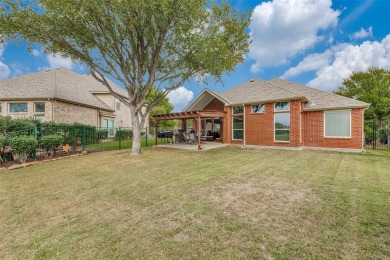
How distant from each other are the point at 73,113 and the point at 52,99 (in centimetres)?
243

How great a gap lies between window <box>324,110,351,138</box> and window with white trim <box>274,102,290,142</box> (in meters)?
2.32

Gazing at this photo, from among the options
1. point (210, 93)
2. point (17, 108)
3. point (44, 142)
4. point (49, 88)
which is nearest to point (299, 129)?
point (210, 93)

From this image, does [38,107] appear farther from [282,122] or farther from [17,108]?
[282,122]

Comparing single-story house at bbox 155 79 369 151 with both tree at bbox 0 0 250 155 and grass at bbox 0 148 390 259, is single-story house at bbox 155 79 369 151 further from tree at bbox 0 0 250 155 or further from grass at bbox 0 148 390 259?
grass at bbox 0 148 390 259

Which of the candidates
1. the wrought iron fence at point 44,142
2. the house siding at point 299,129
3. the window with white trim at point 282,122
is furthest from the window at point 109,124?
the window with white trim at point 282,122

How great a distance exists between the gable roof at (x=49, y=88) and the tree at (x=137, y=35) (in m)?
7.03

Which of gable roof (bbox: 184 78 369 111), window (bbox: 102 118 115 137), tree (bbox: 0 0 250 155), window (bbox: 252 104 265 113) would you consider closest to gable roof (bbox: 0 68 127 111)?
window (bbox: 102 118 115 137)

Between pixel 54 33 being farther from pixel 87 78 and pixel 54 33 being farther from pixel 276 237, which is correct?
pixel 87 78

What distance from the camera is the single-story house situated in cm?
1208

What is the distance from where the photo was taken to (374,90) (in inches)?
987

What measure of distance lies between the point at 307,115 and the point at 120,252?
46.5 feet

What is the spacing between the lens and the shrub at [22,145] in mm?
8578

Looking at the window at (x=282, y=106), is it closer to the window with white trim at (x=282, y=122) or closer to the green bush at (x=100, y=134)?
the window with white trim at (x=282, y=122)

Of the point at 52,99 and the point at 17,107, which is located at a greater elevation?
the point at 52,99
